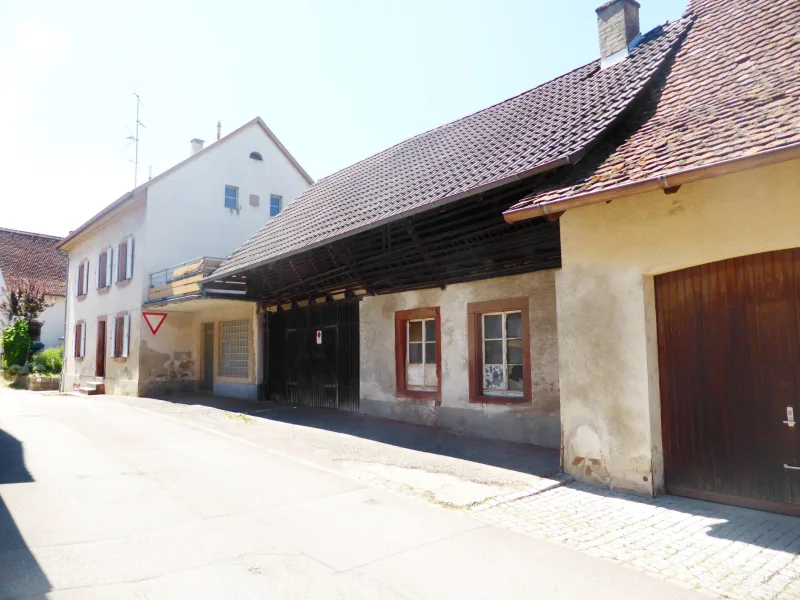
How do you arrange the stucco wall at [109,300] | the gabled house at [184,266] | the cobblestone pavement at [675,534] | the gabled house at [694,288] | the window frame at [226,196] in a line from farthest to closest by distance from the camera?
the window frame at [226,196]
the stucco wall at [109,300]
the gabled house at [184,266]
the gabled house at [694,288]
the cobblestone pavement at [675,534]

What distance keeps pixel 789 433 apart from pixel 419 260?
633 cm

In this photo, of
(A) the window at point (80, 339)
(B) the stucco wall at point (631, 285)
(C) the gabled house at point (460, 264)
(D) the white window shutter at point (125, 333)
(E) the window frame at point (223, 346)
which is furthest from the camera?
(A) the window at point (80, 339)

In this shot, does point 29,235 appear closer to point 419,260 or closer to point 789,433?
point 419,260

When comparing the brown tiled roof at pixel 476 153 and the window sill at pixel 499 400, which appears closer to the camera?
the brown tiled roof at pixel 476 153

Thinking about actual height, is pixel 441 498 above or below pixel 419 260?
below

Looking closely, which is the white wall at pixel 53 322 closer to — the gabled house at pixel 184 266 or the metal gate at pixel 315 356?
the gabled house at pixel 184 266

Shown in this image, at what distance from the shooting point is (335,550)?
4.29 m

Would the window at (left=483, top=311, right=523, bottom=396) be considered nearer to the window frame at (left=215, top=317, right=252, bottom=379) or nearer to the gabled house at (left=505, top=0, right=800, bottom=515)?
the gabled house at (left=505, top=0, right=800, bottom=515)

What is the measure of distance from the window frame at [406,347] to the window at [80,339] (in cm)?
1807

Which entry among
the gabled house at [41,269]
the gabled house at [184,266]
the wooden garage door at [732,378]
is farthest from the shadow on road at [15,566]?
the gabled house at [41,269]

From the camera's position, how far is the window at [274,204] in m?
20.9

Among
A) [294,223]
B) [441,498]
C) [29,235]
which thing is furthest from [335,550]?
[29,235]

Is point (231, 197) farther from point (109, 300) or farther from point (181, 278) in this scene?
point (109, 300)

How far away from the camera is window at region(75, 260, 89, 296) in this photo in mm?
23781
